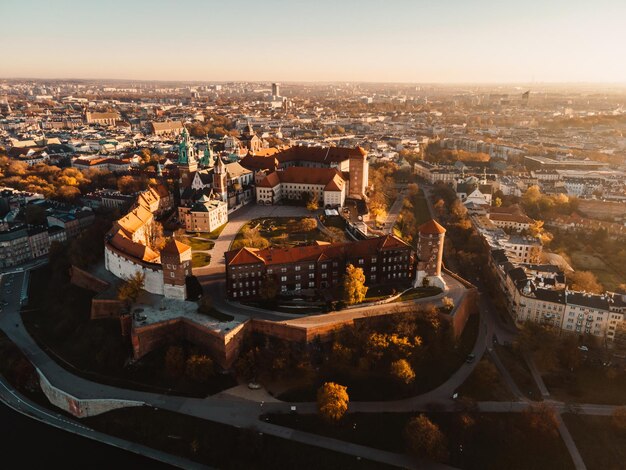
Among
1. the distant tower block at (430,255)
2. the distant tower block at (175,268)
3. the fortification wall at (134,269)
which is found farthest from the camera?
the distant tower block at (430,255)

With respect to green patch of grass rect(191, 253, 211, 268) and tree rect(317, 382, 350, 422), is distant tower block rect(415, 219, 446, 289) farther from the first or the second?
green patch of grass rect(191, 253, 211, 268)

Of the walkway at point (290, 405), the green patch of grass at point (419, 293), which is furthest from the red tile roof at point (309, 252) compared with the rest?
the walkway at point (290, 405)

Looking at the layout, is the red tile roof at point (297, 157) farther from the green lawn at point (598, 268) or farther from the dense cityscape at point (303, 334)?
the green lawn at point (598, 268)

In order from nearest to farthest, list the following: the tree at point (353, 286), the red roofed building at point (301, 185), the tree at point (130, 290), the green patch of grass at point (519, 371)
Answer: the green patch of grass at point (519, 371), the tree at point (353, 286), the tree at point (130, 290), the red roofed building at point (301, 185)

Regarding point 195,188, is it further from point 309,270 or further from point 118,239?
point 309,270

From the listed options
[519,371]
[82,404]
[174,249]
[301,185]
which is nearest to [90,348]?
[82,404]

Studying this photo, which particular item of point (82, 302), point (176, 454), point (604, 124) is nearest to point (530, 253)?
point (176, 454)
